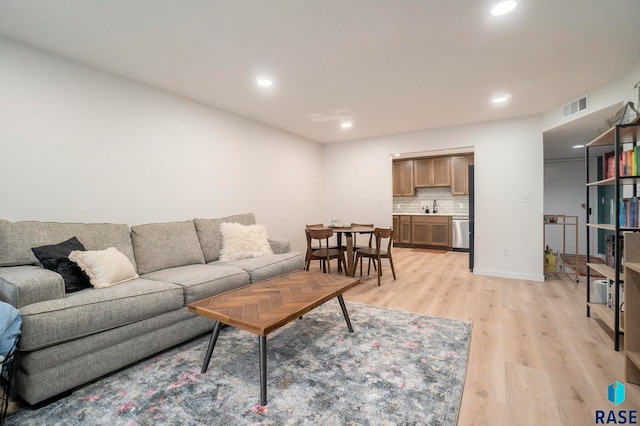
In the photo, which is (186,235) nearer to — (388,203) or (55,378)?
(55,378)

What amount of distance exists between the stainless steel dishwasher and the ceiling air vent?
3403mm

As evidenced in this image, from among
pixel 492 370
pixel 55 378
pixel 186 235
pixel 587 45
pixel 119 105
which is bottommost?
pixel 492 370

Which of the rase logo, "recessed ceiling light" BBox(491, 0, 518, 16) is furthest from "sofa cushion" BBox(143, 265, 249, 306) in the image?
"recessed ceiling light" BBox(491, 0, 518, 16)

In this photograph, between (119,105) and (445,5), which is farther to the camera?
(119,105)

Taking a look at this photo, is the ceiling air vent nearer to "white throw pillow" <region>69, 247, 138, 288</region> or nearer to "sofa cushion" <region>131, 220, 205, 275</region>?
"sofa cushion" <region>131, 220, 205, 275</region>

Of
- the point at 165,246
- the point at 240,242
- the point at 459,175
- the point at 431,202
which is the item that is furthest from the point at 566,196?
the point at 165,246

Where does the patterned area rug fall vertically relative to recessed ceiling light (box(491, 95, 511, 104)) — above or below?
below

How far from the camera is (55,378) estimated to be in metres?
1.64

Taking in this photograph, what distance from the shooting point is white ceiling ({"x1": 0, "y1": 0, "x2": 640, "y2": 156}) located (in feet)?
6.25

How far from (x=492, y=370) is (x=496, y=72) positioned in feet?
8.54

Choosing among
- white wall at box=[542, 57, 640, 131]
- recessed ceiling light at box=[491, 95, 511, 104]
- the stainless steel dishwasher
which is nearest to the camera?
white wall at box=[542, 57, 640, 131]

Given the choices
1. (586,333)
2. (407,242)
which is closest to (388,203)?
(407,242)

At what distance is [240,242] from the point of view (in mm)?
3467

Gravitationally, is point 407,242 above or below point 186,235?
below
